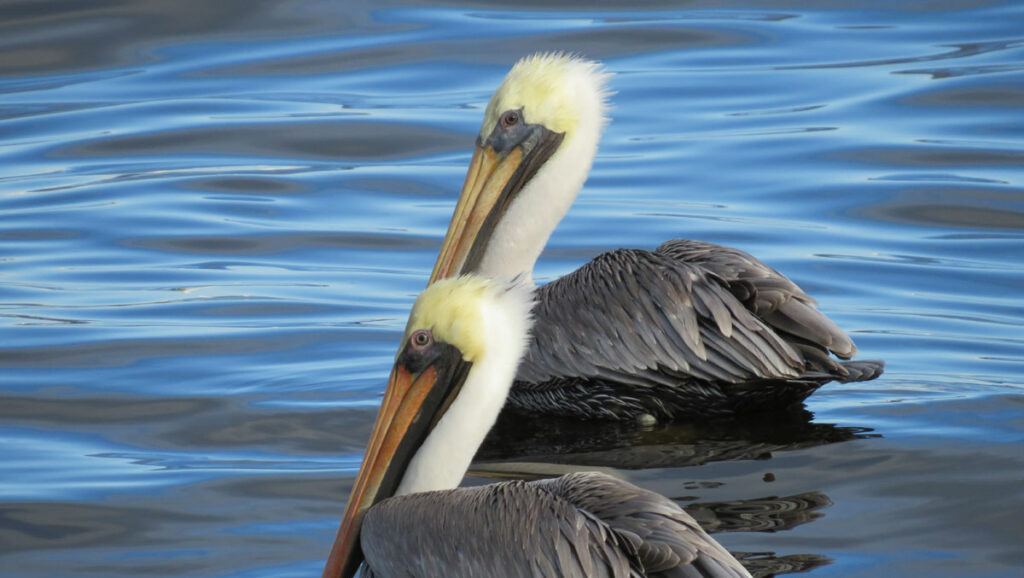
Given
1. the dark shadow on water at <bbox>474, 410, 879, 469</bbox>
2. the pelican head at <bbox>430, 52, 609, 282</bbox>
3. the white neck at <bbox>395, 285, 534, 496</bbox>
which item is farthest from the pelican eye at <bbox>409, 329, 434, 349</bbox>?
the pelican head at <bbox>430, 52, 609, 282</bbox>

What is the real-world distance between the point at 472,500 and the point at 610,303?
2044 millimetres

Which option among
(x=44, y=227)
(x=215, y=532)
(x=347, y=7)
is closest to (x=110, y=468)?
(x=215, y=532)

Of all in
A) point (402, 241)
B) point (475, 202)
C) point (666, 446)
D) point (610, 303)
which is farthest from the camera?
point (402, 241)

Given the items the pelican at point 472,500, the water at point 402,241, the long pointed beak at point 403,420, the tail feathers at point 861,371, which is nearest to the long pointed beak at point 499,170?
the water at point 402,241

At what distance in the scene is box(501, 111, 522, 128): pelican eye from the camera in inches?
239

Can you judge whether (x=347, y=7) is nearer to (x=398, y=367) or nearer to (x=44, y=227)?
(x=44, y=227)

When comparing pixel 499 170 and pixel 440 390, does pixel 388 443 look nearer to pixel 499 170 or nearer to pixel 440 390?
pixel 440 390

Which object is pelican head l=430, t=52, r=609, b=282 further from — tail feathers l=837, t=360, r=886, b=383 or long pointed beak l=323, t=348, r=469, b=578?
long pointed beak l=323, t=348, r=469, b=578

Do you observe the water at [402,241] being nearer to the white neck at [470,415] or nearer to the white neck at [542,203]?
the white neck at [470,415]

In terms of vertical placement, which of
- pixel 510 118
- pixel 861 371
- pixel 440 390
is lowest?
pixel 861 371

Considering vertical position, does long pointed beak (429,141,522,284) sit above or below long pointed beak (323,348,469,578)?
above

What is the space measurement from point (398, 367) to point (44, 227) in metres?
5.21

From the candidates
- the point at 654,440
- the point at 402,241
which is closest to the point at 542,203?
the point at 654,440

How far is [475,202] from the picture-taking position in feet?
19.8
